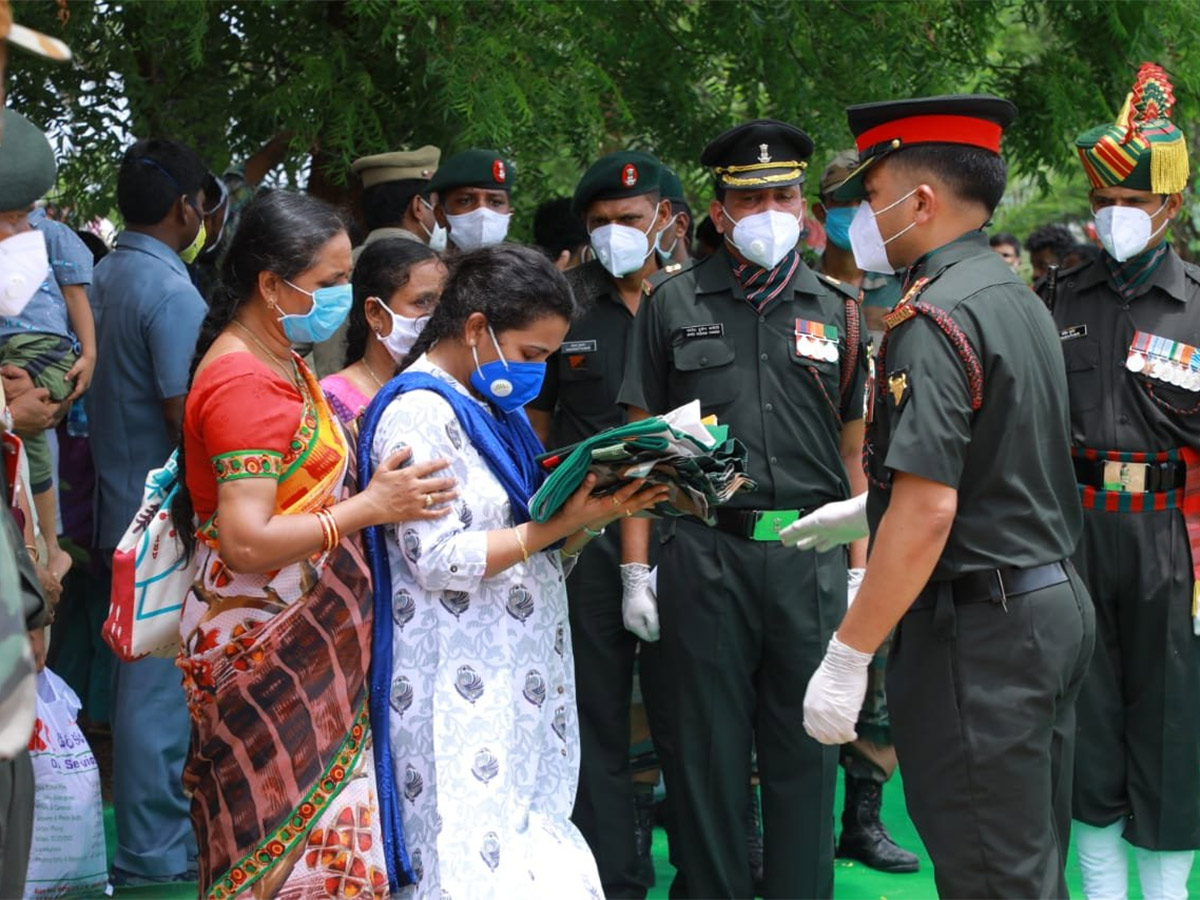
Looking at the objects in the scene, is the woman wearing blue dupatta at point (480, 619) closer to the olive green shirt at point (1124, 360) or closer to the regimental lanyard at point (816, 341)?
the regimental lanyard at point (816, 341)

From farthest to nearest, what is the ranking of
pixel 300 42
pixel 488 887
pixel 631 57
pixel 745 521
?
pixel 631 57 < pixel 300 42 < pixel 745 521 < pixel 488 887

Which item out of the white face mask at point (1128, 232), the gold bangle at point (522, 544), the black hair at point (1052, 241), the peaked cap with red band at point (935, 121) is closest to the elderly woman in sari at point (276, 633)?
the gold bangle at point (522, 544)

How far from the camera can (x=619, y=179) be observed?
5191 mm

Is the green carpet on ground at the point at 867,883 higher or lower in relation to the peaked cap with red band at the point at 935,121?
lower

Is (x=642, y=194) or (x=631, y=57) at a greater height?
(x=631, y=57)

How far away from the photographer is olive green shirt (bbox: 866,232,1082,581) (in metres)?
3.19

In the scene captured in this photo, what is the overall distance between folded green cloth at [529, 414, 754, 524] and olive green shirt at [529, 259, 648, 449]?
62.2 inches

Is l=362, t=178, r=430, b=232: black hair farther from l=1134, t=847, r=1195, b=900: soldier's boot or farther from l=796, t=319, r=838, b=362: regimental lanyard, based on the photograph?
l=1134, t=847, r=1195, b=900: soldier's boot

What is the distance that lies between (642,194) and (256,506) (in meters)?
2.40

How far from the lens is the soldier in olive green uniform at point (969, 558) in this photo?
3213mm

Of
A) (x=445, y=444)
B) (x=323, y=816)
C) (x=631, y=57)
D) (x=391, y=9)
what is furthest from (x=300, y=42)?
(x=323, y=816)

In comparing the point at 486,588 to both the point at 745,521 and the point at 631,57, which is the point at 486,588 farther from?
the point at 631,57

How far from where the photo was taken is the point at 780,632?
459cm

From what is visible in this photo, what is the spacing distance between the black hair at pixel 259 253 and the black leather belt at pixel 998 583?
160cm
